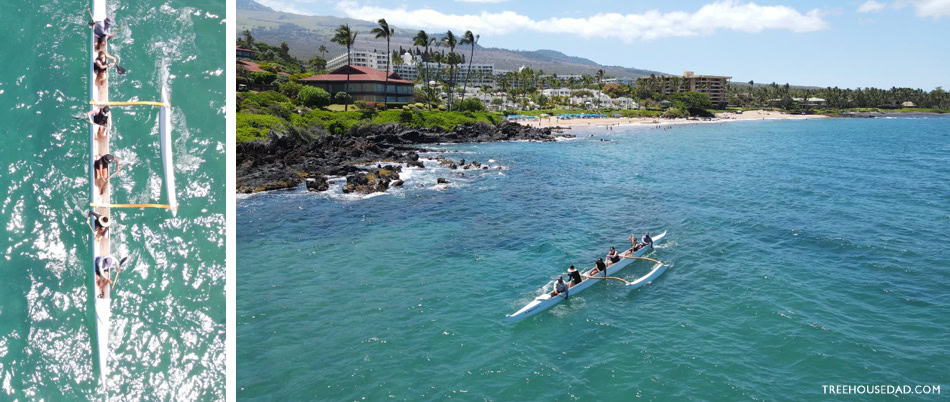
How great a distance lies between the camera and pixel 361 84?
105 metres

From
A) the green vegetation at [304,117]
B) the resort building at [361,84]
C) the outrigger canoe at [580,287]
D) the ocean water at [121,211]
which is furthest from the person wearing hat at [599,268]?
the resort building at [361,84]

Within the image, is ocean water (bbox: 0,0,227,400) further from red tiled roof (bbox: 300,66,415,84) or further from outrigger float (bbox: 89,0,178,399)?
red tiled roof (bbox: 300,66,415,84)

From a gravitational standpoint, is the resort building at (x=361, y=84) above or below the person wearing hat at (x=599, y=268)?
above

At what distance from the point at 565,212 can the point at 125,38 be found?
30220mm

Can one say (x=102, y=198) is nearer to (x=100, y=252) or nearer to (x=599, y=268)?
(x=100, y=252)

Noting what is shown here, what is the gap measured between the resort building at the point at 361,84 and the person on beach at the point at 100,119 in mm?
91611

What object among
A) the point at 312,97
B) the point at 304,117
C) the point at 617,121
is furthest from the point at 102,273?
the point at 617,121

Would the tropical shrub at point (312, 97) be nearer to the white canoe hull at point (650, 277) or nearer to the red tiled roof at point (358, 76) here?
the red tiled roof at point (358, 76)

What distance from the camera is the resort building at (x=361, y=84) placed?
103 metres

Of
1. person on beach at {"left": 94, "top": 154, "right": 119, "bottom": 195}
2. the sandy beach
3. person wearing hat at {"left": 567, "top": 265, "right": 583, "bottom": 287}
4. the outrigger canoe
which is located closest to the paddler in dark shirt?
the outrigger canoe

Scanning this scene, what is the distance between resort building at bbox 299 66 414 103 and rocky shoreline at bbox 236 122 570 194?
21.6m

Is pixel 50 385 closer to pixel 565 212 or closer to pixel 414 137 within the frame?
pixel 565 212

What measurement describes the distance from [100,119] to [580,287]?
19.5m

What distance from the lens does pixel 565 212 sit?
135ft
